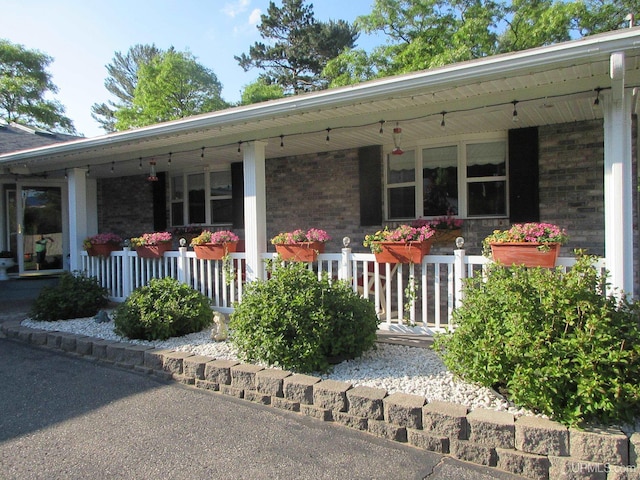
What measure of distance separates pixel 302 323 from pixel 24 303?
20.6 feet

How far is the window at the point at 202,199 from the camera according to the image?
30.4 feet

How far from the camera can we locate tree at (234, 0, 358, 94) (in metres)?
25.7

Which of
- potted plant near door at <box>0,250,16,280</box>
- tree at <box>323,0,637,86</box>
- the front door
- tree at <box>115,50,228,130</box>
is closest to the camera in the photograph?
potted plant near door at <box>0,250,16,280</box>

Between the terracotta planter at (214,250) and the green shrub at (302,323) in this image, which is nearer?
the green shrub at (302,323)

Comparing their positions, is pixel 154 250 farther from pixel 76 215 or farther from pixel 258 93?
pixel 258 93

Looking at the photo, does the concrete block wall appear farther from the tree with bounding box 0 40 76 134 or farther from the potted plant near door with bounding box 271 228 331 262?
the tree with bounding box 0 40 76 134

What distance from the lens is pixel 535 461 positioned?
265cm

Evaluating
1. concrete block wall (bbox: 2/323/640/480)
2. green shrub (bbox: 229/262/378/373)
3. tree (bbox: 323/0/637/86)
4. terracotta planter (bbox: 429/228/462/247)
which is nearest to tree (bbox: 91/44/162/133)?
tree (bbox: 323/0/637/86)

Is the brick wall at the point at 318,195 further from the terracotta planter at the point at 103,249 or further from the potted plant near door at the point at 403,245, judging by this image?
the terracotta planter at the point at 103,249

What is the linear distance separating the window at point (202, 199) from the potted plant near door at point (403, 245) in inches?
189

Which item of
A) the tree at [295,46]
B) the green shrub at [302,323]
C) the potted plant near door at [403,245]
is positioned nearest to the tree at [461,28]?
the tree at [295,46]

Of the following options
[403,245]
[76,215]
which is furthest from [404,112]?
[76,215]

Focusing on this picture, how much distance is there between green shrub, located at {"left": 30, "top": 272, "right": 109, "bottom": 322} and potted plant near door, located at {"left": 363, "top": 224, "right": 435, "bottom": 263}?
4.14 metres

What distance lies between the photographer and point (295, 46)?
2662 centimetres
